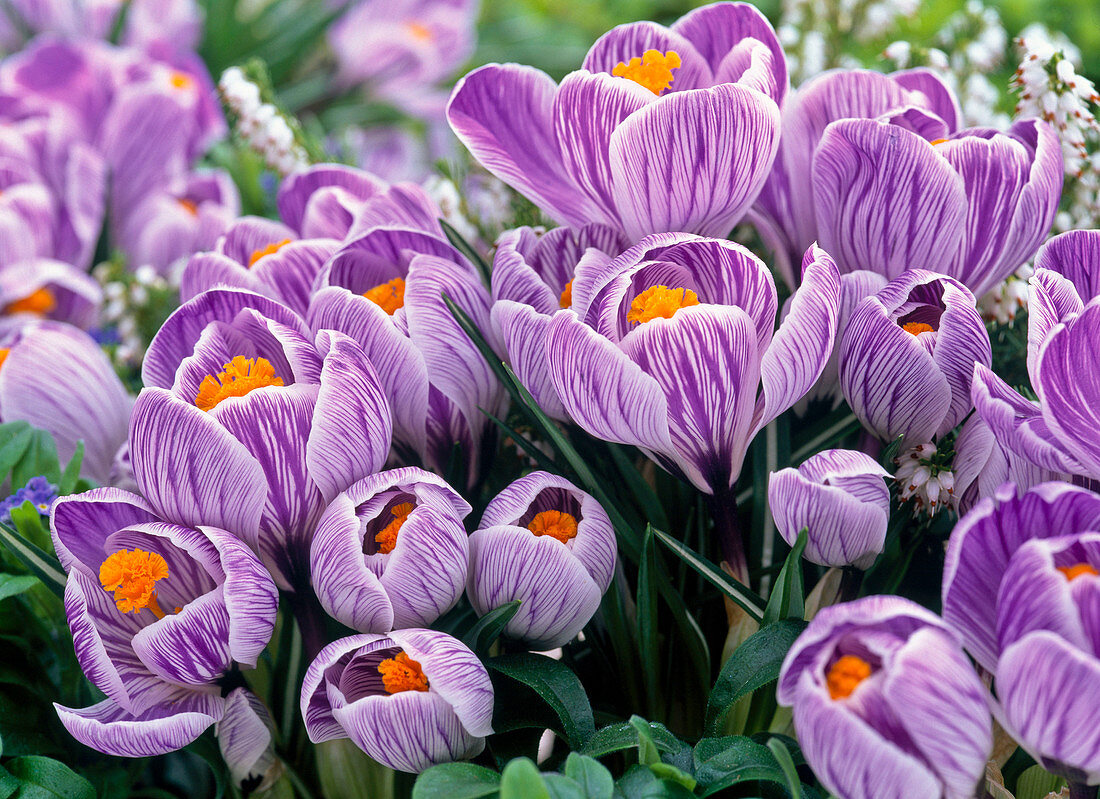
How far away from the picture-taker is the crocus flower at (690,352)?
31cm

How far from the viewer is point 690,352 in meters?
0.32

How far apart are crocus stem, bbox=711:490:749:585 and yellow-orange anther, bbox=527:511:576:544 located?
5cm

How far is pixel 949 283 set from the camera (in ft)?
1.10

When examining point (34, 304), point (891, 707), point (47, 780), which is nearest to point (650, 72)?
point (891, 707)

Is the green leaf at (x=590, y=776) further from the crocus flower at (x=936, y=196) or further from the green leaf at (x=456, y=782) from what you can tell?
the crocus flower at (x=936, y=196)

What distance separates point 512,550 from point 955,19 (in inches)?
21.6

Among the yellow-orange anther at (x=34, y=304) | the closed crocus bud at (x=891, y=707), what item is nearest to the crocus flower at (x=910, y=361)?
the closed crocus bud at (x=891, y=707)

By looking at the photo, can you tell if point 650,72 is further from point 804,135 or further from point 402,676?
point 402,676

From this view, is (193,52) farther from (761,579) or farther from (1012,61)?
(761,579)

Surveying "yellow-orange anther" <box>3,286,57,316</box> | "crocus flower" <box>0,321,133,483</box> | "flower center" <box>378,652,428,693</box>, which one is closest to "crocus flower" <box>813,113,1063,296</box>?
"flower center" <box>378,652,428,693</box>

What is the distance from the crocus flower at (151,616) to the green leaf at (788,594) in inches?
6.7

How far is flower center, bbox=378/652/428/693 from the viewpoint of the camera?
0.32m

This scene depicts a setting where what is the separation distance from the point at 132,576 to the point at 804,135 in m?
0.32

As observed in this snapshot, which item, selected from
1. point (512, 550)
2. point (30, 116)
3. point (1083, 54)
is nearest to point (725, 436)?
point (512, 550)
